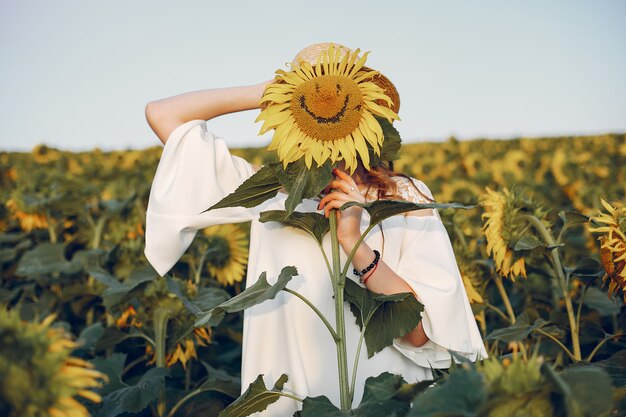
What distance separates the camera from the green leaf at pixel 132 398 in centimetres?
216

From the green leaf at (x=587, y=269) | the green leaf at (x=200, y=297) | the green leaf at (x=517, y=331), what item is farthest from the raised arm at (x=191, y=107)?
the green leaf at (x=587, y=269)

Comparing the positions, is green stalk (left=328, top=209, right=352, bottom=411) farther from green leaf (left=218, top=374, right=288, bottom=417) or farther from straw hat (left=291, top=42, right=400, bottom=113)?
straw hat (left=291, top=42, right=400, bottom=113)

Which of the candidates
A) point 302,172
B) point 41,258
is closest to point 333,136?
point 302,172

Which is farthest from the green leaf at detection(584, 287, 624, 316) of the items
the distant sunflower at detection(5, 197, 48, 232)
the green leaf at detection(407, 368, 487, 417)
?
the distant sunflower at detection(5, 197, 48, 232)

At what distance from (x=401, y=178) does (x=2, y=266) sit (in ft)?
11.9

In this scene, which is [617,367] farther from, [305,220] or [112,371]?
[112,371]

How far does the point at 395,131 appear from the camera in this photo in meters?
1.46

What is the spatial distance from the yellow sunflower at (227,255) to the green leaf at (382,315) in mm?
1706

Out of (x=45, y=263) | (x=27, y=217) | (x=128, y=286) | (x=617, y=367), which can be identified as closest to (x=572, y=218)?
(x=617, y=367)

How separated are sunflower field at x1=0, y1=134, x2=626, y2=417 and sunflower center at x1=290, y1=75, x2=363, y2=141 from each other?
51 centimetres

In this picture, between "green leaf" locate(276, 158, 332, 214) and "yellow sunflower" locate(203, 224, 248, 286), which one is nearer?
"green leaf" locate(276, 158, 332, 214)

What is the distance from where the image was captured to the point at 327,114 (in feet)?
4.55

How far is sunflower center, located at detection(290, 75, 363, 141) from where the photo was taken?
1.38 m

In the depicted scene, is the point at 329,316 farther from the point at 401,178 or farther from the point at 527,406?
the point at 527,406
